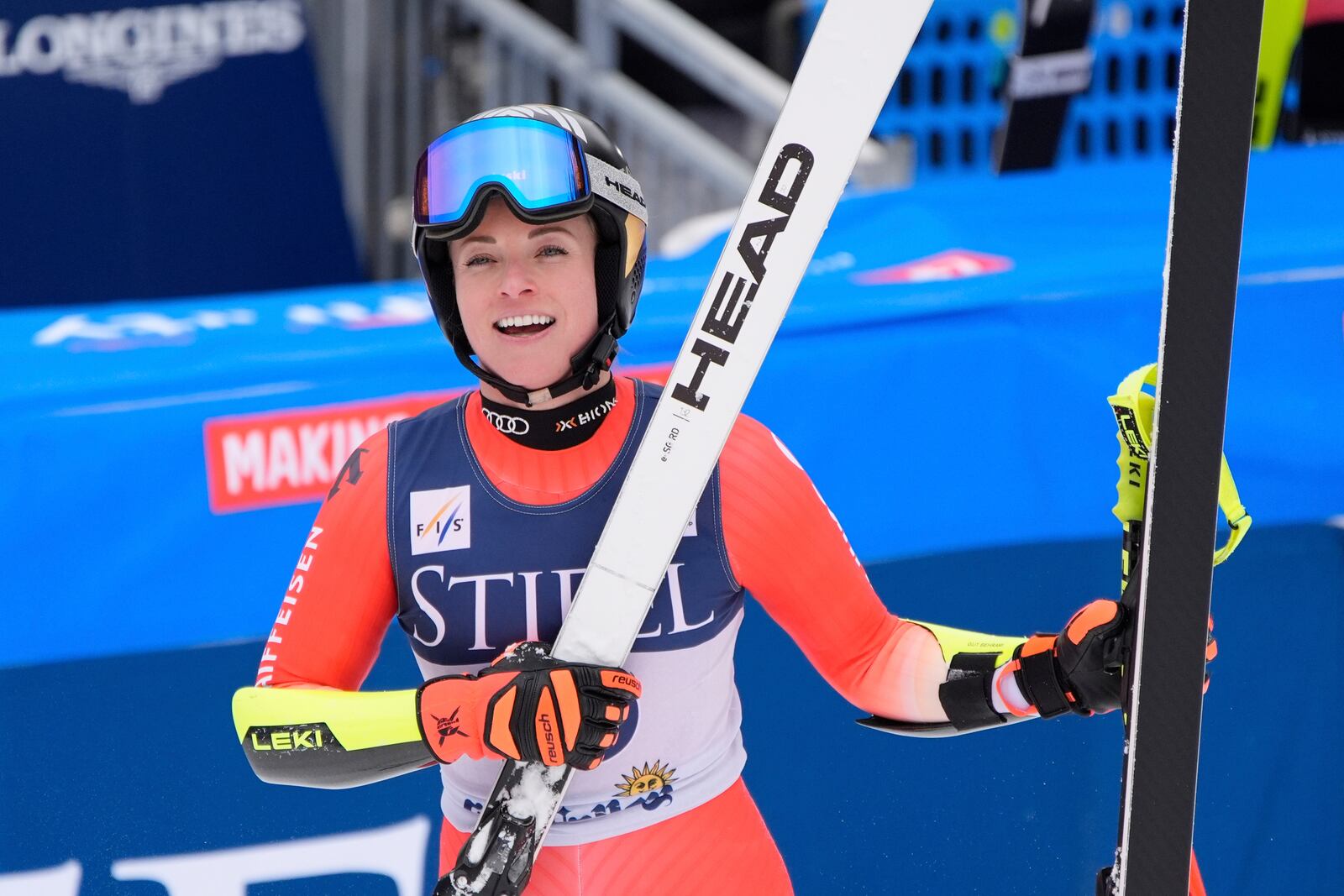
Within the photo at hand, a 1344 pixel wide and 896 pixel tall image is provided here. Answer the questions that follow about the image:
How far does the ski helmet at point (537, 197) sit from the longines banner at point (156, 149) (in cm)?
374

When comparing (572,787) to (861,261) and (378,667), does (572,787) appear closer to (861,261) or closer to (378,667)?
(378,667)

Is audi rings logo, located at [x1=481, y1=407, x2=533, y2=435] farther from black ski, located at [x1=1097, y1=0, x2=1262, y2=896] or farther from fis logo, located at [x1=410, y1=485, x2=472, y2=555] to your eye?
black ski, located at [x1=1097, y1=0, x2=1262, y2=896]

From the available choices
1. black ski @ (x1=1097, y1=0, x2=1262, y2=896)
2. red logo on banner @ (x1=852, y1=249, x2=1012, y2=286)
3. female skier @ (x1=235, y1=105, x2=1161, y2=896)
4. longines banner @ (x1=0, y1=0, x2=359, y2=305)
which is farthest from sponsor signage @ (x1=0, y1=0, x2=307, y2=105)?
black ski @ (x1=1097, y1=0, x2=1262, y2=896)

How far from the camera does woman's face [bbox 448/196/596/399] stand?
197cm

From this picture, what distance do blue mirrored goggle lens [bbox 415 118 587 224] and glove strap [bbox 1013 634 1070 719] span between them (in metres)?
0.82

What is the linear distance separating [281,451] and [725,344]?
96 cm

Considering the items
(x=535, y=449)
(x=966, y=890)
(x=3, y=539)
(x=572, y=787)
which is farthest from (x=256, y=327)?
(x=966, y=890)

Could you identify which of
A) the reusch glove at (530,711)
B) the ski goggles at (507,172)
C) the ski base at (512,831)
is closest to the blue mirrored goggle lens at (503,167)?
the ski goggles at (507,172)

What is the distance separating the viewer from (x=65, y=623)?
7.97 feet

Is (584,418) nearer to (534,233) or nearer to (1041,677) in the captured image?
(534,233)

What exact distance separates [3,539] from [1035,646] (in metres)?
1.50

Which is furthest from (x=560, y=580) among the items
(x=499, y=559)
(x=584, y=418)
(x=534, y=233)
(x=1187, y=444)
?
(x=1187, y=444)

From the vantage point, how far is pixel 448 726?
187 cm

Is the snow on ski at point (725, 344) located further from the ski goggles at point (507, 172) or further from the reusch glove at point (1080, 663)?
the reusch glove at point (1080, 663)
